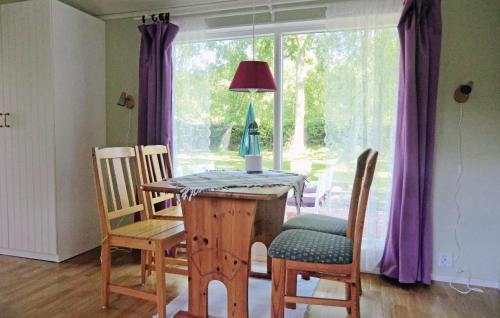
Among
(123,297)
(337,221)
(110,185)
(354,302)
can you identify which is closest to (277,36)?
(337,221)

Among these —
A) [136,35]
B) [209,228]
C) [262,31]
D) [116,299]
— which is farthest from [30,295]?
[262,31]

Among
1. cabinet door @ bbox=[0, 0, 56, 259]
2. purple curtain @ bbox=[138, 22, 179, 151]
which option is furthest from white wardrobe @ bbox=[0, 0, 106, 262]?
purple curtain @ bbox=[138, 22, 179, 151]

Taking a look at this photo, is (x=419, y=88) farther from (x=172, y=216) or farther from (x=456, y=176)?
(x=172, y=216)

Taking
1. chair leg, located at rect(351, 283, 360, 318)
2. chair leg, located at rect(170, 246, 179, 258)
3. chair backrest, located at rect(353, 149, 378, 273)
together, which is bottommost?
chair leg, located at rect(170, 246, 179, 258)

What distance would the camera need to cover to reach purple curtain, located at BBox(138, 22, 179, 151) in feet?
10.3

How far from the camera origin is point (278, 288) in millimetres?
1901

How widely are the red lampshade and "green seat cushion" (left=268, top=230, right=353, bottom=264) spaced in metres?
0.99

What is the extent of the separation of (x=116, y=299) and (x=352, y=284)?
1511 millimetres

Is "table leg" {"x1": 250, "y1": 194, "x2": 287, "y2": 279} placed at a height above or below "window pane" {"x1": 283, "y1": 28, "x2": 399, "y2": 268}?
below

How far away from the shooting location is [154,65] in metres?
3.17

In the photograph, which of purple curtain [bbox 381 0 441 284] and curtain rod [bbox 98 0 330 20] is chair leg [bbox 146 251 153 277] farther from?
curtain rod [bbox 98 0 330 20]

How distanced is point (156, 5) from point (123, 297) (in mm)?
2378

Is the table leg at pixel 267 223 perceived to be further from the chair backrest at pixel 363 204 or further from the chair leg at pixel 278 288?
the chair backrest at pixel 363 204

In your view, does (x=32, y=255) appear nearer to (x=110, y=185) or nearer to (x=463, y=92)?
(x=110, y=185)
